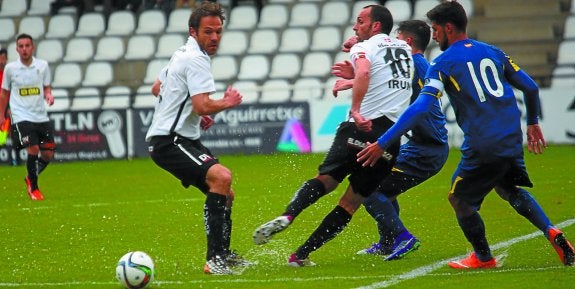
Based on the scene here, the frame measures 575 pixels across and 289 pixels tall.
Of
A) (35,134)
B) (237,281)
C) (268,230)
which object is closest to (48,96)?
(35,134)

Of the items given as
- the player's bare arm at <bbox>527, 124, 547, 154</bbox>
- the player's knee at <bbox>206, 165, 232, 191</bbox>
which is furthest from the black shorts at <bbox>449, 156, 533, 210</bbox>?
the player's knee at <bbox>206, 165, 232, 191</bbox>

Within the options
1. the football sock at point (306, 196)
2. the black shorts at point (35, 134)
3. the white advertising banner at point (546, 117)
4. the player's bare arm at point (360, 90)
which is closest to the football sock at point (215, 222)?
the football sock at point (306, 196)

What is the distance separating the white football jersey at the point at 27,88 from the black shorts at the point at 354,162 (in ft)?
27.7

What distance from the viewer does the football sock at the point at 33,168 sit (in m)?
15.9

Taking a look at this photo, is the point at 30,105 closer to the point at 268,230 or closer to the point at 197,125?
the point at 197,125

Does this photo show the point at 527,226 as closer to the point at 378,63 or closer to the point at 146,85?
the point at 378,63

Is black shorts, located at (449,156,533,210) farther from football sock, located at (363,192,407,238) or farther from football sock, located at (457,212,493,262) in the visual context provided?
football sock, located at (363,192,407,238)

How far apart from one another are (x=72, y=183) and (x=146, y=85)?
24.0 ft

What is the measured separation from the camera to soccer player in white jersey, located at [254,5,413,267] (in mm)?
8836

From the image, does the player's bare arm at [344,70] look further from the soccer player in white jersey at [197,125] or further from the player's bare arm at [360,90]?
the soccer player in white jersey at [197,125]

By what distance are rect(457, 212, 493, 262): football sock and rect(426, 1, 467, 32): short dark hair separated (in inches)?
56.9

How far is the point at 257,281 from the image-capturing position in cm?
815

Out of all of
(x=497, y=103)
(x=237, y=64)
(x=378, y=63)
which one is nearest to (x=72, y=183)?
(x=237, y=64)

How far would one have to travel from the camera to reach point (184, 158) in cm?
865
